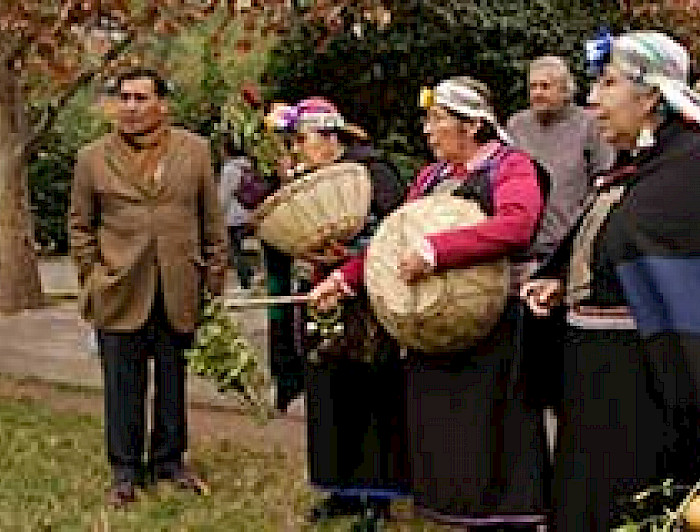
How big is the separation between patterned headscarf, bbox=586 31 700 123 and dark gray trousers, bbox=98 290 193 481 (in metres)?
3.16

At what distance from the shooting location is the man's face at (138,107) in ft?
22.6

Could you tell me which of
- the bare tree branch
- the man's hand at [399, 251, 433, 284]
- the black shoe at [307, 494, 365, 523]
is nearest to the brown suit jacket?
the black shoe at [307, 494, 365, 523]

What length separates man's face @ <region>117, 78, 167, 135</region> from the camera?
22.6 feet

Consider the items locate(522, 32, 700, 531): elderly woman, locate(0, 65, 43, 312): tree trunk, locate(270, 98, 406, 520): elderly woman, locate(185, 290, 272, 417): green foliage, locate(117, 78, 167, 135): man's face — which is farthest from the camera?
locate(0, 65, 43, 312): tree trunk

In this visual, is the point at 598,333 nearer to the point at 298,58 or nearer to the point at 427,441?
the point at 427,441

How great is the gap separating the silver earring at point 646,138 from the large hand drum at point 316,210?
1.77 meters

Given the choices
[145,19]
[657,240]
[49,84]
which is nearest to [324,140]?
Result: [657,240]

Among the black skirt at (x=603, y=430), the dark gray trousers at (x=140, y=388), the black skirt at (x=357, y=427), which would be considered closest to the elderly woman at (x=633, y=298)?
the black skirt at (x=603, y=430)

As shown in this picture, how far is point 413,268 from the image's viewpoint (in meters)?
5.23

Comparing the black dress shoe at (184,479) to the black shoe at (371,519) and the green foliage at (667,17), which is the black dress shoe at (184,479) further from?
the green foliage at (667,17)

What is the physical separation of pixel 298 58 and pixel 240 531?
11.6 metres

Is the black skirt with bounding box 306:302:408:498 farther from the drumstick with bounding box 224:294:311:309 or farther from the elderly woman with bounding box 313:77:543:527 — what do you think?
the elderly woman with bounding box 313:77:543:527

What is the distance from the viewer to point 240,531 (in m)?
6.66

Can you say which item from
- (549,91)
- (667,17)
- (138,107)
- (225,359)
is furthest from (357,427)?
(667,17)
